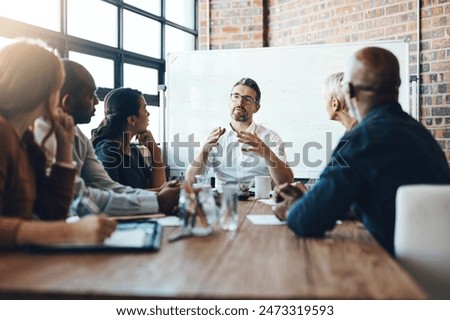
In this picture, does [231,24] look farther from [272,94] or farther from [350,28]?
[350,28]

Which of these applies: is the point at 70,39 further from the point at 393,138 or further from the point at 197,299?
the point at 197,299

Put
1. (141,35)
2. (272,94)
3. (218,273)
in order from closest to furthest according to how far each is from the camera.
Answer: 1. (218,273)
2. (272,94)
3. (141,35)

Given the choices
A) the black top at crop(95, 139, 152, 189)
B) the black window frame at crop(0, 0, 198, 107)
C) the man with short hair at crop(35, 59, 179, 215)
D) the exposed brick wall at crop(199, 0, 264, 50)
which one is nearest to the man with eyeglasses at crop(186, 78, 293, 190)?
the black top at crop(95, 139, 152, 189)

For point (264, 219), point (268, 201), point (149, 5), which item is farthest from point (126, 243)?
point (149, 5)

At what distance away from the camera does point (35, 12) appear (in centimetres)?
317

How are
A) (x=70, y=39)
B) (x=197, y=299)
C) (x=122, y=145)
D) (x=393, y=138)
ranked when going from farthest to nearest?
(x=70, y=39)
(x=122, y=145)
(x=393, y=138)
(x=197, y=299)

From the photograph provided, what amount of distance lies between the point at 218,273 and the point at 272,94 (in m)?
3.22

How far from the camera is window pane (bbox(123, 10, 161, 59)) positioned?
4.16m

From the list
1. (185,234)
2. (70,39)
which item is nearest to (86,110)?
(185,234)

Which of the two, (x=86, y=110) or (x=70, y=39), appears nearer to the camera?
(x=86, y=110)

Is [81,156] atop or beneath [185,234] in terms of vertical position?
atop

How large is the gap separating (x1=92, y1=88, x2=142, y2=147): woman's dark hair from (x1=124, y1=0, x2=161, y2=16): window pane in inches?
69.4
